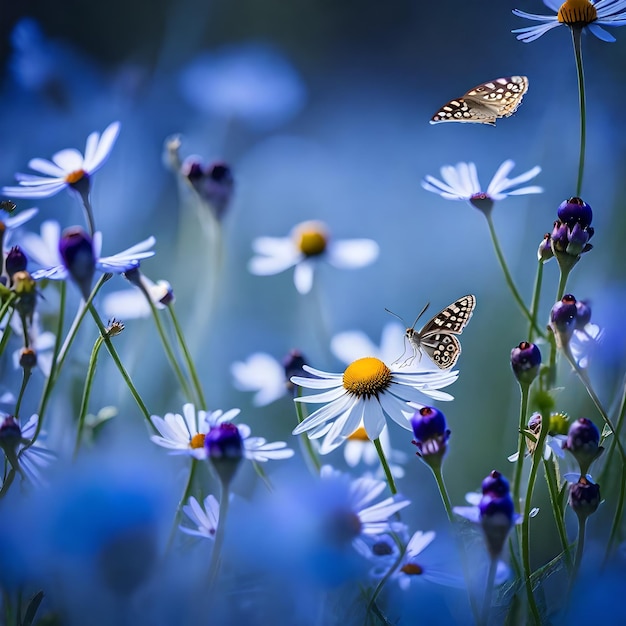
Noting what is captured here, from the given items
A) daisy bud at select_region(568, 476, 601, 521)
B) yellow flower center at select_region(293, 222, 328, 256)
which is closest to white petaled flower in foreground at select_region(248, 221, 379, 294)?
yellow flower center at select_region(293, 222, 328, 256)

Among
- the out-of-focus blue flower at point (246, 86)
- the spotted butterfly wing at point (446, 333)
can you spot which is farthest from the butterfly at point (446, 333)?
the out-of-focus blue flower at point (246, 86)

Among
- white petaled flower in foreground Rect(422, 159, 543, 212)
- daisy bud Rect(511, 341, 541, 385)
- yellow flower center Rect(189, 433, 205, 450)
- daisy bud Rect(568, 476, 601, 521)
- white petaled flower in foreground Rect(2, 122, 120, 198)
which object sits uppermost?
white petaled flower in foreground Rect(422, 159, 543, 212)

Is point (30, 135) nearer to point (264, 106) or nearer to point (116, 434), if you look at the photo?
point (264, 106)

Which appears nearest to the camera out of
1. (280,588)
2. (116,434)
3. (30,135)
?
(280,588)

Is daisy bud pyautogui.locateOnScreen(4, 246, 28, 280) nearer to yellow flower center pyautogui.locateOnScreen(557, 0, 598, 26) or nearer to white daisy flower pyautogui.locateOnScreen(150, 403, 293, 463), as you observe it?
white daisy flower pyautogui.locateOnScreen(150, 403, 293, 463)

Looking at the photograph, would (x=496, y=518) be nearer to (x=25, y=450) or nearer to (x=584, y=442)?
(x=584, y=442)

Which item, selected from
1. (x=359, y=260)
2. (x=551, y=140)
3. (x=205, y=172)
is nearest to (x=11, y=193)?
(x=205, y=172)
